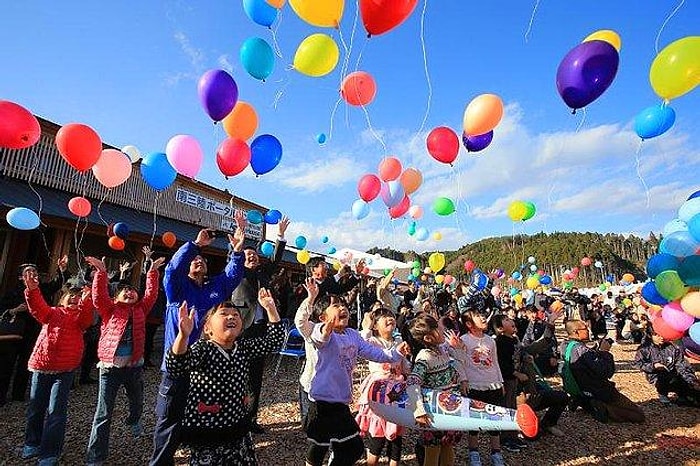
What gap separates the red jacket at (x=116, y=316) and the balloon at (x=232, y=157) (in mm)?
2058

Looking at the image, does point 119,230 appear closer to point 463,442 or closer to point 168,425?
point 168,425

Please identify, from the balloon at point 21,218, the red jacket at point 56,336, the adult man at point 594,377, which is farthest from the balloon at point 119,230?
the adult man at point 594,377

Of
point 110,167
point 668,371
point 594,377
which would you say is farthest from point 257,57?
point 668,371

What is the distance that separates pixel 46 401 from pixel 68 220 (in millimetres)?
5330

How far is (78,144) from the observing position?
4.89 m

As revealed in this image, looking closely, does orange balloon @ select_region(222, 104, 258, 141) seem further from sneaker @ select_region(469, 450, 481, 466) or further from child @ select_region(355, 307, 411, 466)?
sneaker @ select_region(469, 450, 481, 466)

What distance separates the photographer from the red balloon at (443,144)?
569cm

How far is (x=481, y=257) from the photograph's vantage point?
67562mm

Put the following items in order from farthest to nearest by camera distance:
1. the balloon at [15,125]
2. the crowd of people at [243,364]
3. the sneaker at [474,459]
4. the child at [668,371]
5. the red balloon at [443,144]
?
1. the child at [668,371]
2. the red balloon at [443,144]
3. the balloon at [15,125]
4. the sneaker at [474,459]
5. the crowd of people at [243,364]

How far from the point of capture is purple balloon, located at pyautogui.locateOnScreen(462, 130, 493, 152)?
5.57 metres

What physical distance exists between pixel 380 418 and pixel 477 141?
13.7 ft

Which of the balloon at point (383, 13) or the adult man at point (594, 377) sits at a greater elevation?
the balloon at point (383, 13)

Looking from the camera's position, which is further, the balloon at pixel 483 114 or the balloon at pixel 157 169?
the balloon at pixel 157 169

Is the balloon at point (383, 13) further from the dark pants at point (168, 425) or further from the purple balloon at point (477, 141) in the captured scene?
the dark pants at point (168, 425)
